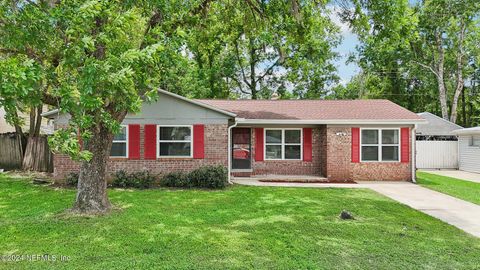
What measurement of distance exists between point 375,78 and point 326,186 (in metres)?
24.9

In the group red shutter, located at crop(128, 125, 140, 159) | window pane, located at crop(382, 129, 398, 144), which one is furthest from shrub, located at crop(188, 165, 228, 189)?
window pane, located at crop(382, 129, 398, 144)

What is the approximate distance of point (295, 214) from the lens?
291 inches

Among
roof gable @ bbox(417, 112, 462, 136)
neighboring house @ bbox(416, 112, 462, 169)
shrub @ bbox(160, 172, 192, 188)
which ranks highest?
roof gable @ bbox(417, 112, 462, 136)

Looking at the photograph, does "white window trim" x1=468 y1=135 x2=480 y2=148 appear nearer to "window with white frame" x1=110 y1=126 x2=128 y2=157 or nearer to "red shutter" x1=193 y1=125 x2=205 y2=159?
"red shutter" x1=193 y1=125 x2=205 y2=159

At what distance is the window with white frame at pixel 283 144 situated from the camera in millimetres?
13984

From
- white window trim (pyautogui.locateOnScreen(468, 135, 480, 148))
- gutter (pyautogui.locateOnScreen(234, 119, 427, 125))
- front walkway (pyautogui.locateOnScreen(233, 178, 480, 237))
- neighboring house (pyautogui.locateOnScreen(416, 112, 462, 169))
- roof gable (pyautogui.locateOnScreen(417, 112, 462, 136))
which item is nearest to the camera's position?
front walkway (pyautogui.locateOnScreen(233, 178, 480, 237))

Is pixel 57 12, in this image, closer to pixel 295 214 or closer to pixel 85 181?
pixel 85 181

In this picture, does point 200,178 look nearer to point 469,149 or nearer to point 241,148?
point 241,148

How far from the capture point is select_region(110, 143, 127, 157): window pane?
11.9 m

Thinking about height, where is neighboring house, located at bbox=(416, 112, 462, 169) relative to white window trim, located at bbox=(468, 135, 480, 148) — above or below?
below

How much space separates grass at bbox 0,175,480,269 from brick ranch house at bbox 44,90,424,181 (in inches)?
120

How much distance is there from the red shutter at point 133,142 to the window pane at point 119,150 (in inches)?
9.3

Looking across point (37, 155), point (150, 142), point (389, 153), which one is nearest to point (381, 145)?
point (389, 153)

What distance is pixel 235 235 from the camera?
18.9 ft
